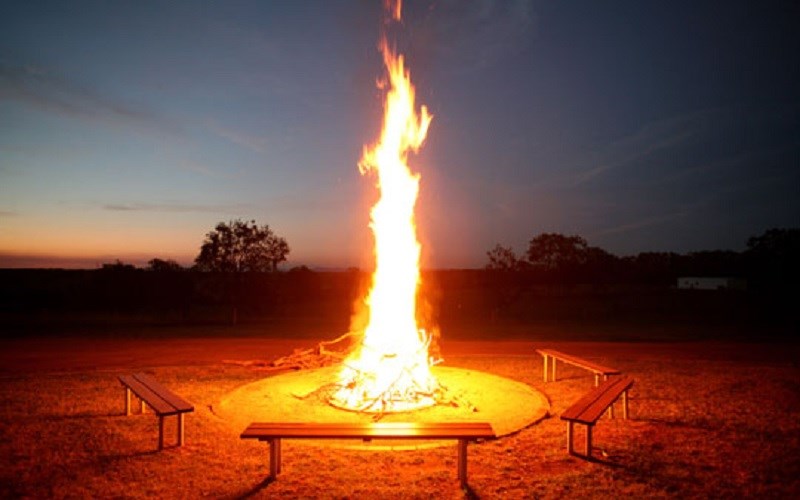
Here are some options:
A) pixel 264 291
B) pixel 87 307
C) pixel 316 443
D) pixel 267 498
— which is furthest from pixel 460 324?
pixel 87 307

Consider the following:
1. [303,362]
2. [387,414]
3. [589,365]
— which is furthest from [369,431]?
[303,362]

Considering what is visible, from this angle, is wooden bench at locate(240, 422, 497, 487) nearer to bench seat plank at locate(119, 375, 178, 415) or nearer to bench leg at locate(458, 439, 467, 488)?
bench leg at locate(458, 439, 467, 488)

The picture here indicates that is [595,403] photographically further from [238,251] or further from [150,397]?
[238,251]

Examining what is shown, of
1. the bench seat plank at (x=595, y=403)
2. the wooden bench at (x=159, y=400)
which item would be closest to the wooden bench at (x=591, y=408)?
the bench seat plank at (x=595, y=403)

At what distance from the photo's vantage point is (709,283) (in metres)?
61.4

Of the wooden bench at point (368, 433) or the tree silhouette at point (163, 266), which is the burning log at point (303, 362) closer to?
the wooden bench at point (368, 433)

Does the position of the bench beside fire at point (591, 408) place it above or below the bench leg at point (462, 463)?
above

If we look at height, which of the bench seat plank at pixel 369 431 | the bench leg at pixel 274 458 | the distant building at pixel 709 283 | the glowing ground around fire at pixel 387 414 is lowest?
the glowing ground around fire at pixel 387 414

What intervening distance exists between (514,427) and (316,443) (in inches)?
120

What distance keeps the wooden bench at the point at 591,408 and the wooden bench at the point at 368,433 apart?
1.38 meters

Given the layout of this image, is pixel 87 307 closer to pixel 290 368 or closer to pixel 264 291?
pixel 264 291

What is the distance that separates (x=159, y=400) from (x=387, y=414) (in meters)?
3.62

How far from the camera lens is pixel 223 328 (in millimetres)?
24672

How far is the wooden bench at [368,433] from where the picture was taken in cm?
570
